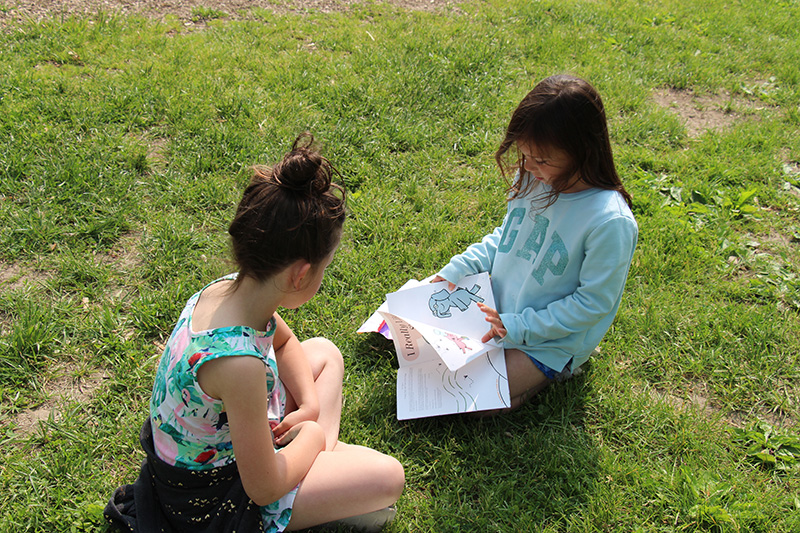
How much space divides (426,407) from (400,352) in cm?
28

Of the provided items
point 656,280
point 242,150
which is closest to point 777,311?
point 656,280

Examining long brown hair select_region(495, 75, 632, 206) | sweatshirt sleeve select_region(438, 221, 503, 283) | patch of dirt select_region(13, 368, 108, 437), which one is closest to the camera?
long brown hair select_region(495, 75, 632, 206)

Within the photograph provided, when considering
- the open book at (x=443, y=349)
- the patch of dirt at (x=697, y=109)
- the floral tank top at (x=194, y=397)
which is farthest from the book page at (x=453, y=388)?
the patch of dirt at (x=697, y=109)

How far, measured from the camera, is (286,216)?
1501mm

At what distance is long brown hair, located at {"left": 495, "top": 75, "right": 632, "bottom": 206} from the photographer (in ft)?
6.35

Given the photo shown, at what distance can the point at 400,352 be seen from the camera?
2.45 m

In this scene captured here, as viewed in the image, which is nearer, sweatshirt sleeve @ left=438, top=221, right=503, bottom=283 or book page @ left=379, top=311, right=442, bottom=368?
book page @ left=379, top=311, right=442, bottom=368

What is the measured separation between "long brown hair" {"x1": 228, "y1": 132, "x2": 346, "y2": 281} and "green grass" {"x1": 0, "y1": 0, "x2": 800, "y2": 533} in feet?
2.17

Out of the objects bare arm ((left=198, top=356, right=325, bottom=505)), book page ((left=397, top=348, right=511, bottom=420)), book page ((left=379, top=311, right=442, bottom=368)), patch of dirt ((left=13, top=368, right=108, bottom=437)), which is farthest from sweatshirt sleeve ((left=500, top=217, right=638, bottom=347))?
patch of dirt ((left=13, top=368, right=108, bottom=437))

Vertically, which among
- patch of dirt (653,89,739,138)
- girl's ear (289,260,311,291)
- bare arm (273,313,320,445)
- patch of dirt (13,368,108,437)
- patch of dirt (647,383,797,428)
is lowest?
patch of dirt (647,383,797,428)

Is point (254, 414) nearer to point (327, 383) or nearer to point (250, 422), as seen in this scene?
point (250, 422)

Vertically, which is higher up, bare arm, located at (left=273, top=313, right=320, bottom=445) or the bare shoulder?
the bare shoulder

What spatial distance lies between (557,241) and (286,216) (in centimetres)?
115

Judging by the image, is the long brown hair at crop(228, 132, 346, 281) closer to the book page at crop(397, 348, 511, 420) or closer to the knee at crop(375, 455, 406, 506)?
the knee at crop(375, 455, 406, 506)
